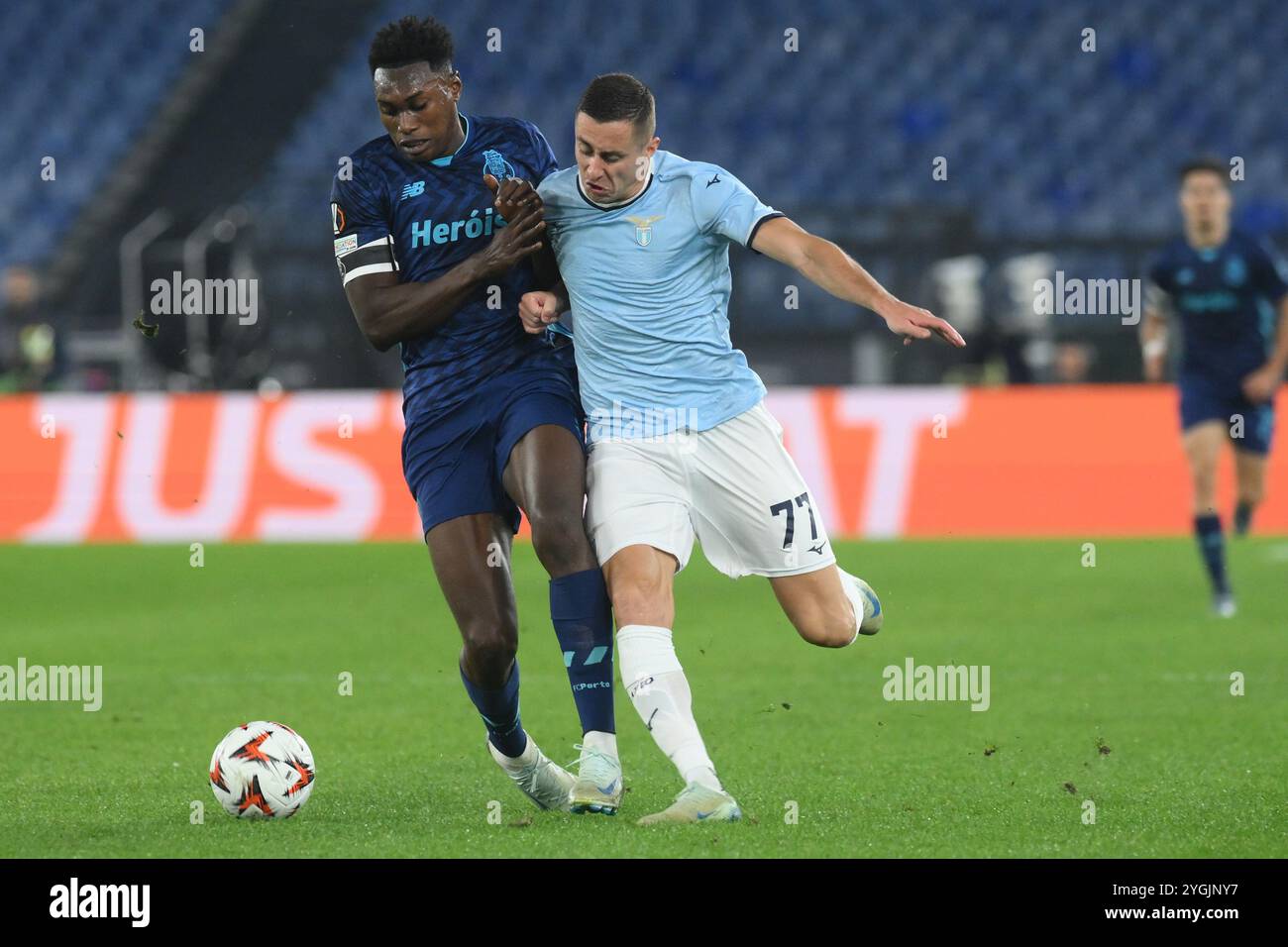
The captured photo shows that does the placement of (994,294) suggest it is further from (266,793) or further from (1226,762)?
(266,793)

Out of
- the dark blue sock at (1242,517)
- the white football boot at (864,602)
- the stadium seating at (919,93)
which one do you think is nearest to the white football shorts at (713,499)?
the white football boot at (864,602)

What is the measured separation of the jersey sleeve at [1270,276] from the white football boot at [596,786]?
22.0 ft

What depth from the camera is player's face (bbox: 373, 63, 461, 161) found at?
502 centimetres

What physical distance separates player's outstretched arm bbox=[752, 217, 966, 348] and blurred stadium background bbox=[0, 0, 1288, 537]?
997 cm

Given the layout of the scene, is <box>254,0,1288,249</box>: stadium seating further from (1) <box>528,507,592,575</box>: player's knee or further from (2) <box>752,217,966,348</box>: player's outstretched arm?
(1) <box>528,507,592,575</box>: player's knee

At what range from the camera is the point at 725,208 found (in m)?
4.99

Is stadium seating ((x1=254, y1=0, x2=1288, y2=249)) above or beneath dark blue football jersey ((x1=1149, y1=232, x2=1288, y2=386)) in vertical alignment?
above

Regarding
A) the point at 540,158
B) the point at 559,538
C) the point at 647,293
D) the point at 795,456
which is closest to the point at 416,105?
the point at 540,158

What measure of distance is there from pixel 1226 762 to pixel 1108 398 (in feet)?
25.4

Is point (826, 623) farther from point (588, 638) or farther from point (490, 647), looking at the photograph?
point (490, 647)

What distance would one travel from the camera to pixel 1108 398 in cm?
1320

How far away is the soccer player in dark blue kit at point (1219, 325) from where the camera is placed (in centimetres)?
1020

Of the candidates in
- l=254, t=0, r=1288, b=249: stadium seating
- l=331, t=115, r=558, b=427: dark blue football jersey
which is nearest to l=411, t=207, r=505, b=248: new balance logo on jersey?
l=331, t=115, r=558, b=427: dark blue football jersey

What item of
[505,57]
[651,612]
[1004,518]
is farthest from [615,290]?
[505,57]
